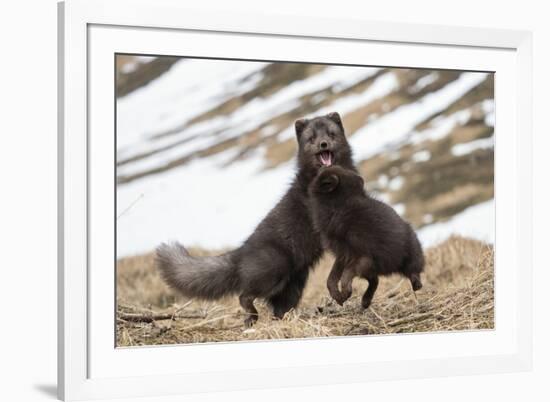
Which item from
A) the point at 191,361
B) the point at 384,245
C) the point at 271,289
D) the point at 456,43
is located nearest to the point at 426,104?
the point at 456,43

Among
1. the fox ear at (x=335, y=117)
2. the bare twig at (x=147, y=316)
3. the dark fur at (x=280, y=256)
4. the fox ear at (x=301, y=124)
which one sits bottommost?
the bare twig at (x=147, y=316)

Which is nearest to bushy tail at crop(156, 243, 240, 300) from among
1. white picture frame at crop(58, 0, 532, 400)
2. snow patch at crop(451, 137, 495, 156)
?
white picture frame at crop(58, 0, 532, 400)

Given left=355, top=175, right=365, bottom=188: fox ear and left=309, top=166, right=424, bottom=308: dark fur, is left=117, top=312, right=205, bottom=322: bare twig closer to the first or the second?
left=309, top=166, right=424, bottom=308: dark fur

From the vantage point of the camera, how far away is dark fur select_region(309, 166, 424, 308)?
526cm

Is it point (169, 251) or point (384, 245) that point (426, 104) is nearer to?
point (384, 245)

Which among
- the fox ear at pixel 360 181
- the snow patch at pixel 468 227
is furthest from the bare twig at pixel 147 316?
the snow patch at pixel 468 227

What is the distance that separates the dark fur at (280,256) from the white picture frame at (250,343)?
0.38m

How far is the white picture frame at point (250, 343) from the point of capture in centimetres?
449

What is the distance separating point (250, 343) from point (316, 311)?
1.90 ft

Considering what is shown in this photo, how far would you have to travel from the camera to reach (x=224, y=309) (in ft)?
17.8

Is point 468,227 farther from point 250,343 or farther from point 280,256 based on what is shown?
point 250,343

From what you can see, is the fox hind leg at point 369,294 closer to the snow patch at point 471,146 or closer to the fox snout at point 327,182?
the fox snout at point 327,182

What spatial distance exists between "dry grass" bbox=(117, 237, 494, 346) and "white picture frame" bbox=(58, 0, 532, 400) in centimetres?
9

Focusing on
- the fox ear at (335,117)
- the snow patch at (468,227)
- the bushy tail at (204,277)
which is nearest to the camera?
the bushy tail at (204,277)
